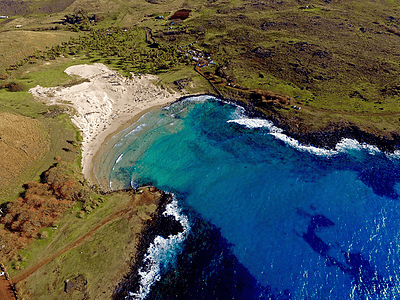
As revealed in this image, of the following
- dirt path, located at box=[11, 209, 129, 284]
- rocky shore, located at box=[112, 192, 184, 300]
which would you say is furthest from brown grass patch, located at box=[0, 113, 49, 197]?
rocky shore, located at box=[112, 192, 184, 300]

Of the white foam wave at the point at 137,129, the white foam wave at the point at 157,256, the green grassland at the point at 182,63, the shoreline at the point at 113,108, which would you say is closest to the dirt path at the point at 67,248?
the green grassland at the point at 182,63

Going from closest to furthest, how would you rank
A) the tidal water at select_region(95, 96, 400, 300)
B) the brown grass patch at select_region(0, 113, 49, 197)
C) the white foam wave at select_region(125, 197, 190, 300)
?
the white foam wave at select_region(125, 197, 190, 300), the tidal water at select_region(95, 96, 400, 300), the brown grass patch at select_region(0, 113, 49, 197)

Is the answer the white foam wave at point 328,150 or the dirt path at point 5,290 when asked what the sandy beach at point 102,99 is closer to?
the dirt path at point 5,290

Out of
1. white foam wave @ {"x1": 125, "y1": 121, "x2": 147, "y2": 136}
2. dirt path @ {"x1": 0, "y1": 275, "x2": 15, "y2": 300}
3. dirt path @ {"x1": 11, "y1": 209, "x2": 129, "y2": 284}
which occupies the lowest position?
dirt path @ {"x1": 11, "y1": 209, "x2": 129, "y2": 284}

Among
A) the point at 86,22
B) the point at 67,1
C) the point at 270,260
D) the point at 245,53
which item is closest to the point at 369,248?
the point at 270,260

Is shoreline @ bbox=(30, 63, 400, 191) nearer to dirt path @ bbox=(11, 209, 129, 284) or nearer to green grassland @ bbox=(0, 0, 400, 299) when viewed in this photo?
green grassland @ bbox=(0, 0, 400, 299)

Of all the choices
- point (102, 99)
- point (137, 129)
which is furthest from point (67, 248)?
point (102, 99)
